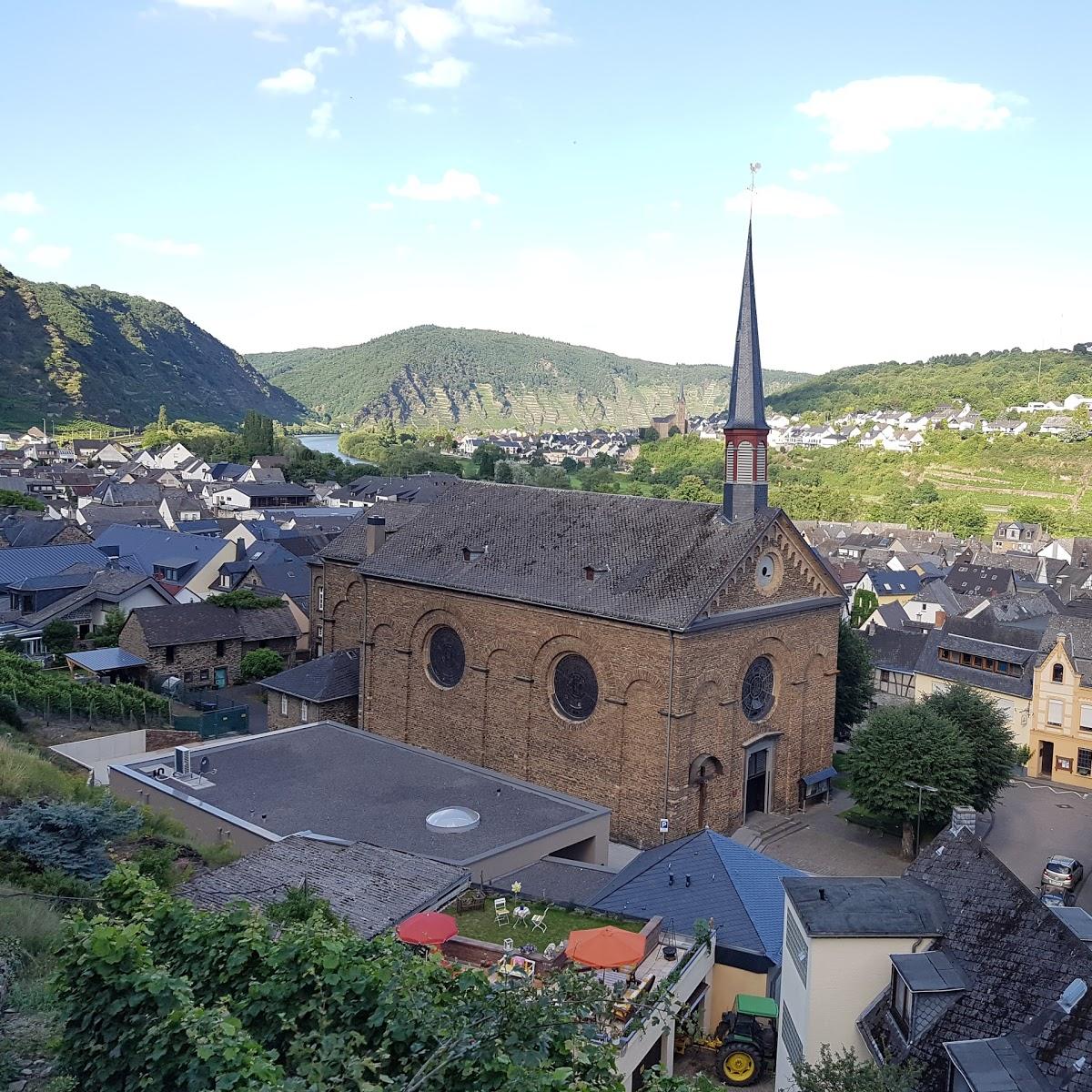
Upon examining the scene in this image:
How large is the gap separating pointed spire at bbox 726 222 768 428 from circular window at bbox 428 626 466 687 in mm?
11371

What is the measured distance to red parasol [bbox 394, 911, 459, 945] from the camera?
1591 cm

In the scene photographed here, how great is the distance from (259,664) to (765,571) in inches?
1014

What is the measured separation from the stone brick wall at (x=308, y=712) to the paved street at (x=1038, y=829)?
72.7 ft

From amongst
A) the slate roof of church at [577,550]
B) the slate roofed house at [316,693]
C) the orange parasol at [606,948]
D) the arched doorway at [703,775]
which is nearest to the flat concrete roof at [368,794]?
the arched doorway at [703,775]

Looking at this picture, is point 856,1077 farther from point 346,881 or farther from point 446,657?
point 446,657

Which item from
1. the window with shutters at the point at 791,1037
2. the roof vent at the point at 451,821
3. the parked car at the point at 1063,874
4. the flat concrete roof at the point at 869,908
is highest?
the flat concrete roof at the point at 869,908

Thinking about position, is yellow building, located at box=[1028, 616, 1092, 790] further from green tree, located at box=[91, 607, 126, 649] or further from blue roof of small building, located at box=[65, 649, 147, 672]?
green tree, located at box=[91, 607, 126, 649]

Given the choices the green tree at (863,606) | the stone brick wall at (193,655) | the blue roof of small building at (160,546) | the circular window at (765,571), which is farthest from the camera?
the green tree at (863,606)

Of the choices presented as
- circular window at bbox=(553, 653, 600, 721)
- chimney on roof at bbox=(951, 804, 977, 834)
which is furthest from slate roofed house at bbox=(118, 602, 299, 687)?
chimney on roof at bbox=(951, 804, 977, 834)

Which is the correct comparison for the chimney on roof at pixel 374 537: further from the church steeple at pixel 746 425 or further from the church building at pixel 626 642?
the church steeple at pixel 746 425

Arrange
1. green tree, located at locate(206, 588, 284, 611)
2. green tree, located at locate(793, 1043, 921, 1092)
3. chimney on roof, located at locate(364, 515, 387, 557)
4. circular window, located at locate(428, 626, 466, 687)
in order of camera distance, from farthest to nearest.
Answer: green tree, located at locate(206, 588, 284, 611), chimney on roof, located at locate(364, 515, 387, 557), circular window, located at locate(428, 626, 466, 687), green tree, located at locate(793, 1043, 921, 1092)

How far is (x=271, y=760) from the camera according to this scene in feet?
99.3

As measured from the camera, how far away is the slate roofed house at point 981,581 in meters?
71.0

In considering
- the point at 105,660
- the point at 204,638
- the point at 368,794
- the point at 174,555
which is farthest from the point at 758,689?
the point at 174,555
